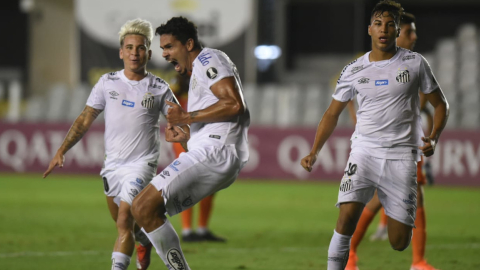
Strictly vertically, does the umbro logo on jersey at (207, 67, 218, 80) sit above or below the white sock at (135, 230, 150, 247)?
above

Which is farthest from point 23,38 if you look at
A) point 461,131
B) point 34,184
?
point 461,131

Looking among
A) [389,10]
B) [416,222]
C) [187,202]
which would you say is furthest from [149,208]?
[416,222]

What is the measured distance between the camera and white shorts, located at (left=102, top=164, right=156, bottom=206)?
5.74 metres

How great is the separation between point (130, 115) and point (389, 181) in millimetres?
2172

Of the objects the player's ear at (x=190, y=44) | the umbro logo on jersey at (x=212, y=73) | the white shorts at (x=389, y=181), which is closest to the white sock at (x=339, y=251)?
the white shorts at (x=389, y=181)

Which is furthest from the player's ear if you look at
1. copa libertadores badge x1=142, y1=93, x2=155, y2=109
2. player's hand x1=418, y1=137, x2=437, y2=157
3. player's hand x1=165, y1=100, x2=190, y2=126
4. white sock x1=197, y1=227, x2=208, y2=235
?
white sock x1=197, y1=227, x2=208, y2=235

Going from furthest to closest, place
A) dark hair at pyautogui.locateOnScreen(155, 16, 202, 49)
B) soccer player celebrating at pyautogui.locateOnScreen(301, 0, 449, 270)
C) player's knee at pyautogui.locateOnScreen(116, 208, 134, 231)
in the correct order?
player's knee at pyautogui.locateOnScreen(116, 208, 134, 231) → soccer player celebrating at pyautogui.locateOnScreen(301, 0, 449, 270) → dark hair at pyautogui.locateOnScreen(155, 16, 202, 49)

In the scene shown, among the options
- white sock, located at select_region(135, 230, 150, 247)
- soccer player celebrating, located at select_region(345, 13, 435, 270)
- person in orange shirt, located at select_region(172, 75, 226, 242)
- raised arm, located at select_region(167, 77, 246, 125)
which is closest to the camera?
raised arm, located at select_region(167, 77, 246, 125)

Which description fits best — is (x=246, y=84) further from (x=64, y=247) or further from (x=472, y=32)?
(x=64, y=247)

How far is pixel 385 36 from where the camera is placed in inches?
216

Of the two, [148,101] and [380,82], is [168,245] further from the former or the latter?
[380,82]

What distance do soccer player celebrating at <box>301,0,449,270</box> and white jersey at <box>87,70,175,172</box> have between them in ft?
4.51

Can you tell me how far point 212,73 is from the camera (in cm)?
500

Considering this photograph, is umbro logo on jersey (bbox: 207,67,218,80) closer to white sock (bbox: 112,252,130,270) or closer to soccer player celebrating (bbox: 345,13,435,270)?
white sock (bbox: 112,252,130,270)
